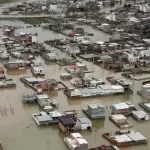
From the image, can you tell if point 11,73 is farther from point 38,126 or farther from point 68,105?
point 38,126

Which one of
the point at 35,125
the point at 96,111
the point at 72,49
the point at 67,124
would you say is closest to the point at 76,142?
the point at 67,124

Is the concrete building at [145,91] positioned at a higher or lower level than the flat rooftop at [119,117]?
higher

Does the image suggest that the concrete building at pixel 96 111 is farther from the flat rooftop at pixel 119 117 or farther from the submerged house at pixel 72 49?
the submerged house at pixel 72 49

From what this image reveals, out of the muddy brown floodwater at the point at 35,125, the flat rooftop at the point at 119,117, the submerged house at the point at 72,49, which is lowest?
the muddy brown floodwater at the point at 35,125

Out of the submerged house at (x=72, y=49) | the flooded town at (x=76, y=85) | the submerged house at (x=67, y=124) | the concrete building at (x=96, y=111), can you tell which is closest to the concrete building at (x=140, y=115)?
the flooded town at (x=76, y=85)

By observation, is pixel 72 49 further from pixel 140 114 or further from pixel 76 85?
pixel 140 114

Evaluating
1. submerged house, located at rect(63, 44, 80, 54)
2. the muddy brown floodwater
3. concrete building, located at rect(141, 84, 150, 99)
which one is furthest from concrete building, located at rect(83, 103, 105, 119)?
submerged house, located at rect(63, 44, 80, 54)

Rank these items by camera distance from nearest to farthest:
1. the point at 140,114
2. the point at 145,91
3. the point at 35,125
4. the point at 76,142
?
the point at 76,142 → the point at 35,125 → the point at 140,114 → the point at 145,91

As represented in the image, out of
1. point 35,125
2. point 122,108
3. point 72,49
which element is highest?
point 72,49
